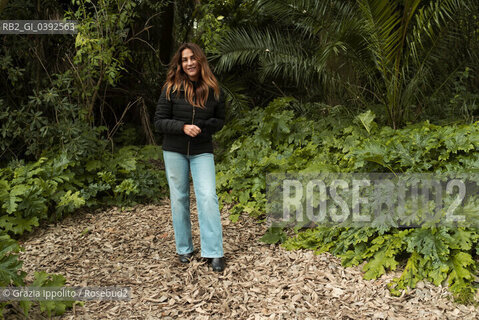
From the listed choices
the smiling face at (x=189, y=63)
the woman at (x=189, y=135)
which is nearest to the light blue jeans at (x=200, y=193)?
the woman at (x=189, y=135)

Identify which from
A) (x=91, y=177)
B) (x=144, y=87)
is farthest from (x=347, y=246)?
(x=144, y=87)

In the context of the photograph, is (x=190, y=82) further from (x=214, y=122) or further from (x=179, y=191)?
(x=179, y=191)

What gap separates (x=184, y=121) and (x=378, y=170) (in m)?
1.83

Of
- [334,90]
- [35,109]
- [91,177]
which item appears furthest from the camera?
[334,90]

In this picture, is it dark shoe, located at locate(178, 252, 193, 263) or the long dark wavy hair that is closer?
the long dark wavy hair

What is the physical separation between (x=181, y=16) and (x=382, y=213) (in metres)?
5.87

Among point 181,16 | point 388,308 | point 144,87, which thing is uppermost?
point 181,16

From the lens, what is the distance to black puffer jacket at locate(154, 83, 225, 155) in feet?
11.0

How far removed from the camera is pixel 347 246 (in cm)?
359

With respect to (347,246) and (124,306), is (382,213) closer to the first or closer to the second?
(347,246)

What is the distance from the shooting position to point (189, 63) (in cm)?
335

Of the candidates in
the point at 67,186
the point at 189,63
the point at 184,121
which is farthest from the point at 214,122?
the point at 67,186

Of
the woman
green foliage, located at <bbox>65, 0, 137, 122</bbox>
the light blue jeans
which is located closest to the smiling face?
the woman

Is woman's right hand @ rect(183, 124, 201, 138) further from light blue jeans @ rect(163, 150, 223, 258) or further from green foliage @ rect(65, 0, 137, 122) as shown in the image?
green foliage @ rect(65, 0, 137, 122)
